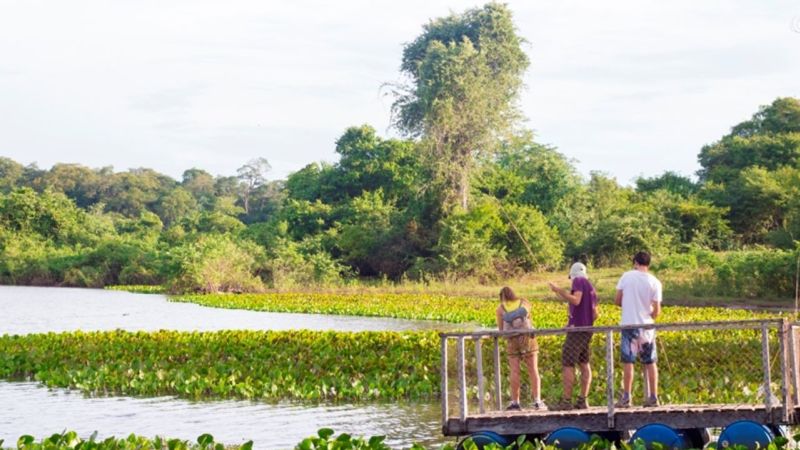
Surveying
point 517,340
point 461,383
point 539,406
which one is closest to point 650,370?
point 539,406

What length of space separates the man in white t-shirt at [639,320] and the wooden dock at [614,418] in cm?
33

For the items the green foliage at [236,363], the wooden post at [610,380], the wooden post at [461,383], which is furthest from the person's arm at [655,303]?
the green foliage at [236,363]

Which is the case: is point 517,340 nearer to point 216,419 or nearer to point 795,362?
point 795,362

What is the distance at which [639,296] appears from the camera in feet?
34.5

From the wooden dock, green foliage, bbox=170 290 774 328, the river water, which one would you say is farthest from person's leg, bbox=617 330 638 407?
green foliage, bbox=170 290 774 328

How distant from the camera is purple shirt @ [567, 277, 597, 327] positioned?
426 inches

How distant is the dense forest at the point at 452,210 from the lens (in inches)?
1746

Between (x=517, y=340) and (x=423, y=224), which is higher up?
(x=423, y=224)

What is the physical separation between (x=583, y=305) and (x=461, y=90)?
4147 cm

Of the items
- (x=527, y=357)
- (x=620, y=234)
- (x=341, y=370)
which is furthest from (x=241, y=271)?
(x=527, y=357)

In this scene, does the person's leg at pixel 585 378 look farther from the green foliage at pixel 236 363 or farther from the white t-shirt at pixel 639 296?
the green foliage at pixel 236 363

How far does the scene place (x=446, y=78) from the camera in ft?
173

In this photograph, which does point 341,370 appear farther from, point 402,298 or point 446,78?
point 446,78

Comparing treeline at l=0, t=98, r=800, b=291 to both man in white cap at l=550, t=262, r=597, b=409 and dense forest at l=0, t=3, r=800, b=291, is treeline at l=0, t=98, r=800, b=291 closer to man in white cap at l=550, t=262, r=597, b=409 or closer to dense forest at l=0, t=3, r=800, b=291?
dense forest at l=0, t=3, r=800, b=291
